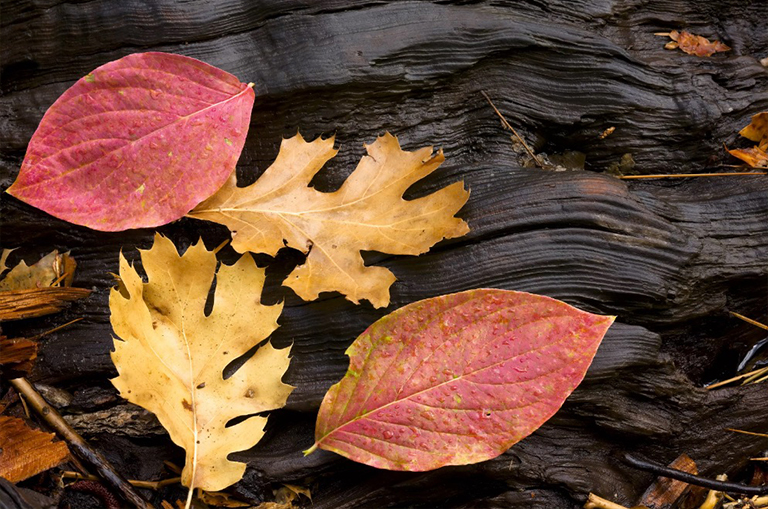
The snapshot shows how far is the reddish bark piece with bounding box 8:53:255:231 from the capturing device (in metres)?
1.81

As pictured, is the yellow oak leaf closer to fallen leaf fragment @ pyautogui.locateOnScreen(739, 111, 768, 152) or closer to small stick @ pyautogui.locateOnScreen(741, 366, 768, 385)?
small stick @ pyautogui.locateOnScreen(741, 366, 768, 385)

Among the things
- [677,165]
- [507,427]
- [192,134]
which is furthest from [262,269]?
[677,165]

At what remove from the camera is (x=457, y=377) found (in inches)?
71.8

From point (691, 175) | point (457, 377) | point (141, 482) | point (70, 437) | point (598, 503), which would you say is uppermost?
point (691, 175)

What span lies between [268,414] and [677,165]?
1.73m

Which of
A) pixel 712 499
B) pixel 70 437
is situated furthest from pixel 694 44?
pixel 70 437

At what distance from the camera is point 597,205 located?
2.03 metres

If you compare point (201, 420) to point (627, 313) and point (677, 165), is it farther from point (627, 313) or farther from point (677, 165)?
point (677, 165)

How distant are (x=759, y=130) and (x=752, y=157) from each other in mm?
117

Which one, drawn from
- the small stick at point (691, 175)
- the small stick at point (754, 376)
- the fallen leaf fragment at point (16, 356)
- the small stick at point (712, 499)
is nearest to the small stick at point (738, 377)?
the small stick at point (754, 376)

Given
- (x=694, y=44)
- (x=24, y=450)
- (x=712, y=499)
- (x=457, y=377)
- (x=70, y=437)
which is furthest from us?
(x=694, y=44)

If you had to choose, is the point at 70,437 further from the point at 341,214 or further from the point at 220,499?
the point at 341,214

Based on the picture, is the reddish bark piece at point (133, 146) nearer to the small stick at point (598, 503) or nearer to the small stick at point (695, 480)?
the small stick at point (598, 503)

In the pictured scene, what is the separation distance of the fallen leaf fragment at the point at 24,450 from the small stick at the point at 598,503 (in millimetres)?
1728
